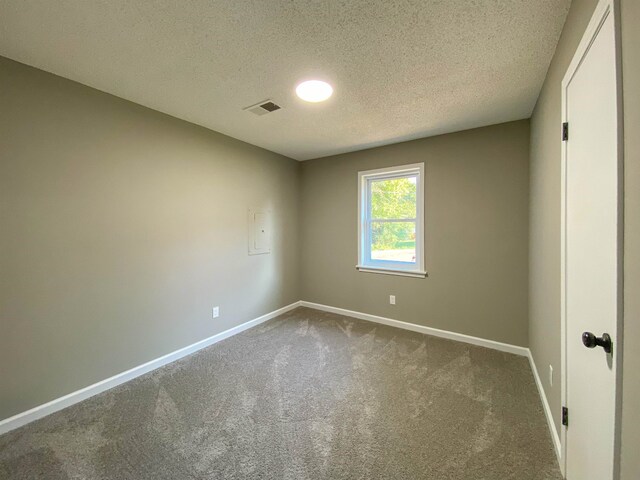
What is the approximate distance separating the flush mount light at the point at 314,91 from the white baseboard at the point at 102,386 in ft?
8.76

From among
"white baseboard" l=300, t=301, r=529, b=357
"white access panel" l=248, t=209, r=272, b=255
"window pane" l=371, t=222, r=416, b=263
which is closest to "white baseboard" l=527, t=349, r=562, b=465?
"white baseboard" l=300, t=301, r=529, b=357

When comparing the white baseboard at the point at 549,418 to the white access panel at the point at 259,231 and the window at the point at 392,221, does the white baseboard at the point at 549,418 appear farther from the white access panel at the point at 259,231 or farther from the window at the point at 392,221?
the white access panel at the point at 259,231

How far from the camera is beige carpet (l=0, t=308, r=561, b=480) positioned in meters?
1.47

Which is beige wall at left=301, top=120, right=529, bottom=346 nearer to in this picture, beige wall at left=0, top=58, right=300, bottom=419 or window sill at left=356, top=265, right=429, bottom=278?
window sill at left=356, top=265, right=429, bottom=278

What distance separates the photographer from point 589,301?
109 centimetres

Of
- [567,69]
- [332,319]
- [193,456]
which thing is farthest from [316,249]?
[567,69]

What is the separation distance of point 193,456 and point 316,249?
2986 millimetres

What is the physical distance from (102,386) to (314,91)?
9.63 feet

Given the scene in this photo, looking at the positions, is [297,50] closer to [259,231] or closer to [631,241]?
[631,241]

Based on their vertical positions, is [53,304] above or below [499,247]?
below

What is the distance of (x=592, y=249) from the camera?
1.05 meters

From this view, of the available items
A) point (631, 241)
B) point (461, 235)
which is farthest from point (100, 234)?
point (461, 235)

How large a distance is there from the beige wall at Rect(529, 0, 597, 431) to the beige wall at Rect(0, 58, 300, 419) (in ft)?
9.75

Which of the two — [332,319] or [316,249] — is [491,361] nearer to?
[332,319]
